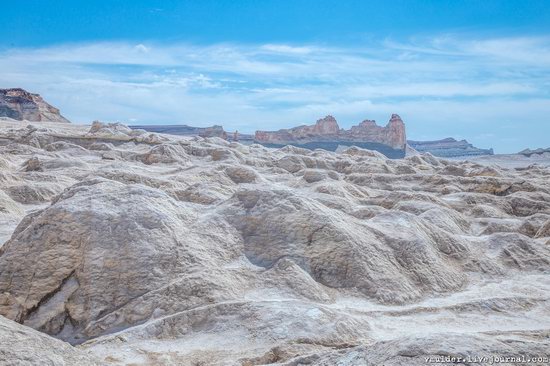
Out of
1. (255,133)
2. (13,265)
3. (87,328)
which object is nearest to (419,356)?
(87,328)

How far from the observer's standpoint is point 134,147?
1305 inches

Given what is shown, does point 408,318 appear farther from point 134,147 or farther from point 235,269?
point 134,147

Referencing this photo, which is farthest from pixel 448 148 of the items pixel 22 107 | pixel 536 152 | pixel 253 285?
pixel 253 285

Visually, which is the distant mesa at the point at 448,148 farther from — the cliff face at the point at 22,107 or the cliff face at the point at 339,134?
the cliff face at the point at 22,107

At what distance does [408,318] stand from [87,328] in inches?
164

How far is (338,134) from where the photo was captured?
85.4 m

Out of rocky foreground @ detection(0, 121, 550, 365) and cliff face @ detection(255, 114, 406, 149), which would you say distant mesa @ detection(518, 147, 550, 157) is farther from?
rocky foreground @ detection(0, 121, 550, 365)

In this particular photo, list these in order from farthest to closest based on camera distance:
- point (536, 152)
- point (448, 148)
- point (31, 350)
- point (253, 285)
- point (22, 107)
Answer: point (448, 148) < point (536, 152) < point (22, 107) < point (253, 285) < point (31, 350)

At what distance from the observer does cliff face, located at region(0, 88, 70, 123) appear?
69438 millimetres

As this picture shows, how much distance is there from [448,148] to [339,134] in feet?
142

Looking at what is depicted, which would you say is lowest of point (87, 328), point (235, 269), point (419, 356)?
point (87, 328)

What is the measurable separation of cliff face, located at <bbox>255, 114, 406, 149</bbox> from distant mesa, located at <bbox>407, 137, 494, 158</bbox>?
26.8 metres

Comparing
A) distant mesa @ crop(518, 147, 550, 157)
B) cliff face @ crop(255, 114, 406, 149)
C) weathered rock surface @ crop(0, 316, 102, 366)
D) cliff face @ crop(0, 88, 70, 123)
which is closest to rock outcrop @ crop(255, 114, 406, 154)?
cliff face @ crop(255, 114, 406, 149)

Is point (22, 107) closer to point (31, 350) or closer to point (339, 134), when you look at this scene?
point (339, 134)
